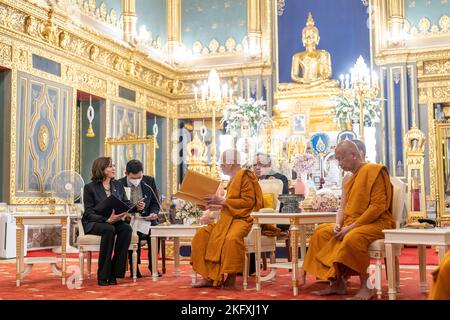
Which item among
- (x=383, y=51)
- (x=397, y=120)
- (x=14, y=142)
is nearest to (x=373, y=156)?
(x=397, y=120)

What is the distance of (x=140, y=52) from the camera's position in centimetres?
1244

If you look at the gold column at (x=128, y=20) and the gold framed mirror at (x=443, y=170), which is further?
the gold column at (x=128, y=20)

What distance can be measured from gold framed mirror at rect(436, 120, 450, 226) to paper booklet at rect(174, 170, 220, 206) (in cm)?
444

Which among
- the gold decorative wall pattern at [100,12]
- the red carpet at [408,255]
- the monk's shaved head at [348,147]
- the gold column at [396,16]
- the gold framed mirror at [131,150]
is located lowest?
the red carpet at [408,255]

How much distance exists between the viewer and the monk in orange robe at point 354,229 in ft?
14.8

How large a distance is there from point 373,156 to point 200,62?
4.83 meters

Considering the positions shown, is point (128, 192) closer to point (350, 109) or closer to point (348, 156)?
point (348, 156)

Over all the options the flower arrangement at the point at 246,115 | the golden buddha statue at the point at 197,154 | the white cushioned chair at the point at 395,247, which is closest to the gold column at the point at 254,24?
A: the flower arrangement at the point at 246,115

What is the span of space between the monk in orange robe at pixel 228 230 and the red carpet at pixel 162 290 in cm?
18

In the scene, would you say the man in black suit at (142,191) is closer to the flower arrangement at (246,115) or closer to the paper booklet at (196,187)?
the paper booklet at (196,187)

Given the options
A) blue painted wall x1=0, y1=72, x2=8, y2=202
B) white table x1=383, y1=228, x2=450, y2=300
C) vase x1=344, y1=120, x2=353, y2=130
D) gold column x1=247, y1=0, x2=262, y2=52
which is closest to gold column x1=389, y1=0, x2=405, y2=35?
vase x1=344, y1=120, x2=353, y2=130

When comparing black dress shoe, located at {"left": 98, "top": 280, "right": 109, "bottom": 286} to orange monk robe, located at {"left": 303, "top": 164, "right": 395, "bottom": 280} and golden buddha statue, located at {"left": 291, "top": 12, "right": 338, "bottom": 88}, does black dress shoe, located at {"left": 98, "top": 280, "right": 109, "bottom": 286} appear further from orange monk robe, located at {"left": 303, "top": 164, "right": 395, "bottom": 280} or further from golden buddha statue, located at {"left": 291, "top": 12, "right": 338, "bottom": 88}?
golden buddha statue, located at {"left": 291, "top": 12, "right": 338, "bottom": 88}

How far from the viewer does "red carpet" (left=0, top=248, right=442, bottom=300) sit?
186 inches
